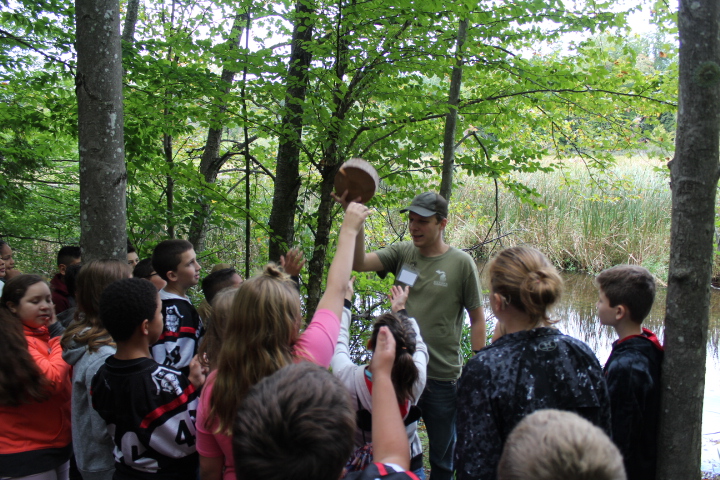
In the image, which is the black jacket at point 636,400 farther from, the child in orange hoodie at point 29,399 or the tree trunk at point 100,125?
the tree trunk at point 100,125

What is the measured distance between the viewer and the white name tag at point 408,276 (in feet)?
10.2

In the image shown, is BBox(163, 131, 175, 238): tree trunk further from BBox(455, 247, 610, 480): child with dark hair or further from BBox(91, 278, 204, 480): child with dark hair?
BBox(455, 247, 610, 480): child with dark hair

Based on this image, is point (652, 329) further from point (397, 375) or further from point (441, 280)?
point (397, 375)

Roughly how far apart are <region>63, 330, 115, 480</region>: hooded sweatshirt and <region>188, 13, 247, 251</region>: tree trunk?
331 cm

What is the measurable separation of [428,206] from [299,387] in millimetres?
2089

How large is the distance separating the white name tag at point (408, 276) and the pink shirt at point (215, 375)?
1324 millimetres

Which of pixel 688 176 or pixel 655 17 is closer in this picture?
pixel 688 176

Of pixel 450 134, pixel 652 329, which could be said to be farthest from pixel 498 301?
pixel 652 329

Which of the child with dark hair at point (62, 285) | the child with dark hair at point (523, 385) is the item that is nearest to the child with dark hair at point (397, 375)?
the child with dark hair at point (523, 385)

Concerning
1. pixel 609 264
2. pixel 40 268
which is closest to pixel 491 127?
pixel 609 264

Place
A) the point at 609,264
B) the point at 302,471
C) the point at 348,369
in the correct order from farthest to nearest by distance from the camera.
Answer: the point at 609,264 → the point at 348,369 → the point at 302,471

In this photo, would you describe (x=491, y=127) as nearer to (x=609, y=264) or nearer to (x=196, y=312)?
(x=196, y=312)

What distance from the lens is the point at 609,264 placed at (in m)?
11.6

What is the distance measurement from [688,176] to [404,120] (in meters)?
3.14
